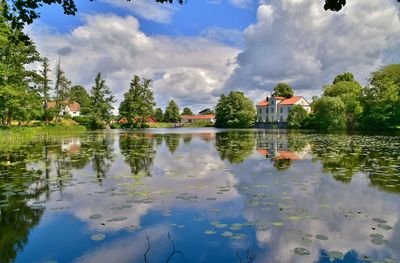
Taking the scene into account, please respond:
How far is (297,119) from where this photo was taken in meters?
69.9

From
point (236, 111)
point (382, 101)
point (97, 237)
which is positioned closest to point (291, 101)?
point (236, 111)

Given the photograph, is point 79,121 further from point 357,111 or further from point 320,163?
point 320,163

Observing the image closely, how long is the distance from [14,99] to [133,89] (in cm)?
4625

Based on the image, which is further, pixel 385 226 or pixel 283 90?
pixel 283 90

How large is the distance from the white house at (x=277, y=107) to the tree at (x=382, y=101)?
26.8m

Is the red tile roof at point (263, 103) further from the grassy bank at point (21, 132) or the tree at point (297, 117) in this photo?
the grassy bank at point (21, 132)

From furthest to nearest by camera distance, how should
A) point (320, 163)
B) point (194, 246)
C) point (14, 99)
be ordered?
point (14, 99), point (320, 163), point (194, 246)

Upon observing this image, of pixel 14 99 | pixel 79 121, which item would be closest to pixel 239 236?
pixel 14 99

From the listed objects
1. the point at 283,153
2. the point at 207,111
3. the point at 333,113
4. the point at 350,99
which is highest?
the point at 207,111

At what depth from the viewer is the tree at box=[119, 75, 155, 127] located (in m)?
75.2

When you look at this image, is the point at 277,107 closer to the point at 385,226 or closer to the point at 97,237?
the point at 385,226

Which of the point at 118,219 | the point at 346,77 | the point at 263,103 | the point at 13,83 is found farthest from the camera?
the point at 263,103

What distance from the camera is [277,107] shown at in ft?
294

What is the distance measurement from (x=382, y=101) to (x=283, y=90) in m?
44.5
